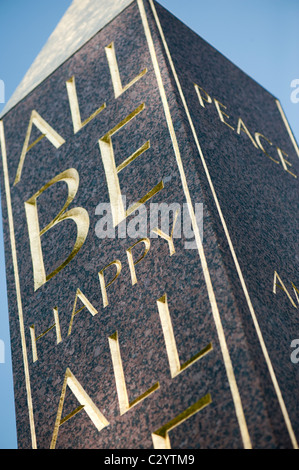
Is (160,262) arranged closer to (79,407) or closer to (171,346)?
(171,346)

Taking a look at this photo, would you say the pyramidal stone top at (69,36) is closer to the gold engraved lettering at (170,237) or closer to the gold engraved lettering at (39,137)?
the gold engraved lettering at (39,137)

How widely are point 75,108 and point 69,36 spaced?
974 millimetres

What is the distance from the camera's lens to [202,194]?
558 centimetres

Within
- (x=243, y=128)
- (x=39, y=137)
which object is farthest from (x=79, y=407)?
(x=243, y=128)

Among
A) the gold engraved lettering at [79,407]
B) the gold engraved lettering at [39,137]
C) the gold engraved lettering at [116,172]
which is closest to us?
the gold engraved lettering at [79,407]

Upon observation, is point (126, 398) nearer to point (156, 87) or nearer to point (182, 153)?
point (182, 153)

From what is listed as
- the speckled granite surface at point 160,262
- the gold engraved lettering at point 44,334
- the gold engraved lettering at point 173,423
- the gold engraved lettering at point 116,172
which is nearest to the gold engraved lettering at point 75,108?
the speckled granite surface at point 160,262

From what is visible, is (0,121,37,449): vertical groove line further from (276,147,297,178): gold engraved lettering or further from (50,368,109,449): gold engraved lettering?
(276,147,297,178): gold engraved lettering

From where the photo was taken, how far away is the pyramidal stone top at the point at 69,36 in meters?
7.19

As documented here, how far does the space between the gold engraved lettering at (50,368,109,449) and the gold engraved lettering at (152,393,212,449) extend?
17.6 inches

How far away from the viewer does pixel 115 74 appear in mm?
6691

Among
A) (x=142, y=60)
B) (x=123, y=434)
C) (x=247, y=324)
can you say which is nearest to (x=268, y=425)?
(x=247, y=324)

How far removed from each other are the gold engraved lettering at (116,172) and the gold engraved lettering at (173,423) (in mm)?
1569

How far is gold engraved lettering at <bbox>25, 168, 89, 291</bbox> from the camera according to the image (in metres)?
6.20
